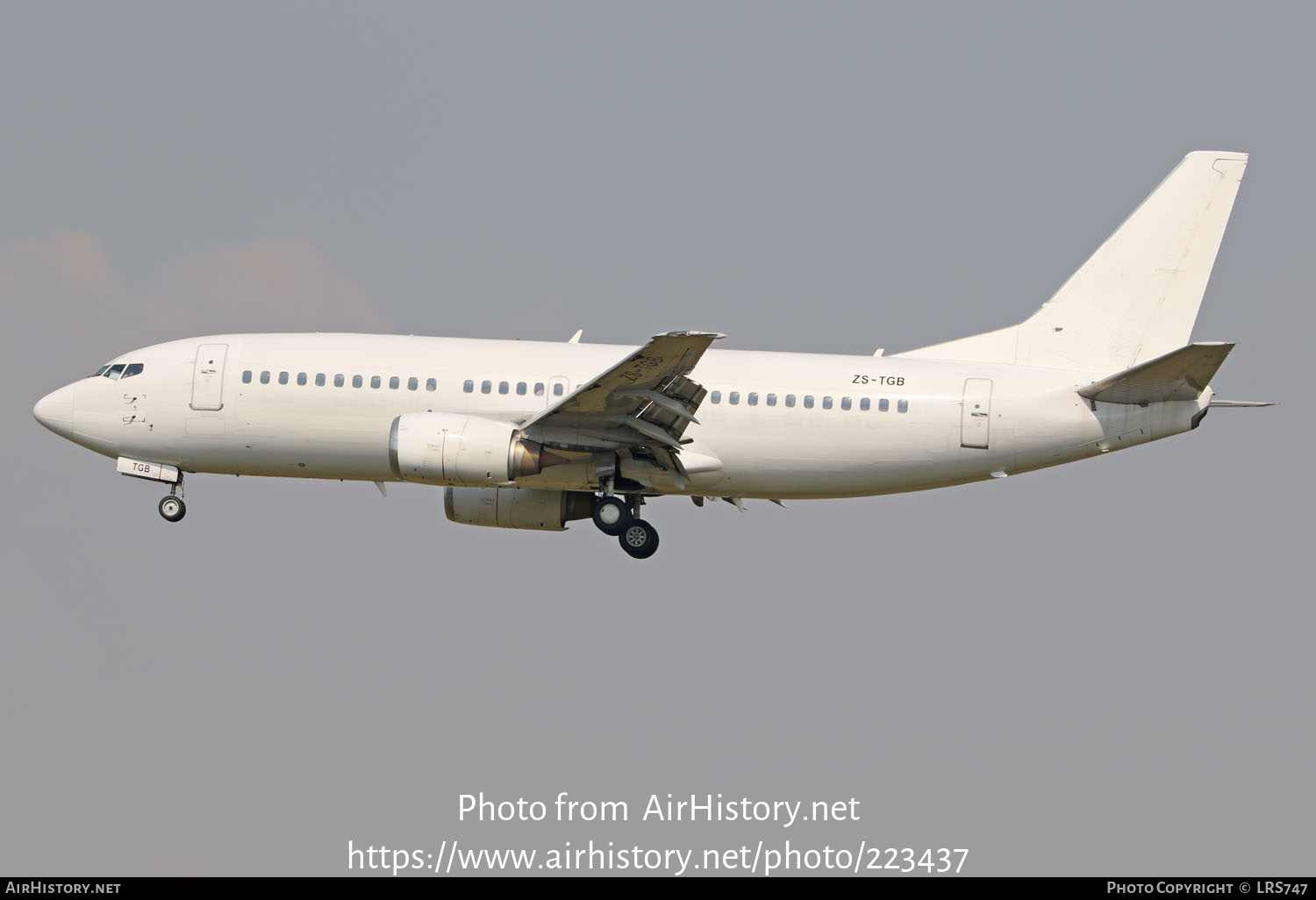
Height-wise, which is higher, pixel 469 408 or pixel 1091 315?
pixel 1091 315

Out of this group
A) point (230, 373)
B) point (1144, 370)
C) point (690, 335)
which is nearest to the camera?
point (690, 335)

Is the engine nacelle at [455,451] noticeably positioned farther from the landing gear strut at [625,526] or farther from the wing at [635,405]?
the landing gear strut at [625,526]

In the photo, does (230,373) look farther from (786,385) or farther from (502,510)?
(786,385)

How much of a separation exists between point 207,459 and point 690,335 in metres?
12.4

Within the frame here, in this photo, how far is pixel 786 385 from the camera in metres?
36.2

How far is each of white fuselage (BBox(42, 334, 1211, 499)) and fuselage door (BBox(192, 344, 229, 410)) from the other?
0.04 metres

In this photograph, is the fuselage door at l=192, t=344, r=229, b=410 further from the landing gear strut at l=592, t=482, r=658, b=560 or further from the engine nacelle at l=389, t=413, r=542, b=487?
the landing gear strut at l=592, t=482, r=658, b=560

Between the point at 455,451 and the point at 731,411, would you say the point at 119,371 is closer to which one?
the point at 455,451

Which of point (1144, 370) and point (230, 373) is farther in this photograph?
point (230, 373)

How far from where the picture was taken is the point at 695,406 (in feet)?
114

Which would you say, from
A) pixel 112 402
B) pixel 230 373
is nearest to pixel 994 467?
pixel 230 373

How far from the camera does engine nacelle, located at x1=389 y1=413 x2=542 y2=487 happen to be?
1358 inches

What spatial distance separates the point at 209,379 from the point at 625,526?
10040 millimetres

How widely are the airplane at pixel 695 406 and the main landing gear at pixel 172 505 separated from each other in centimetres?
4
